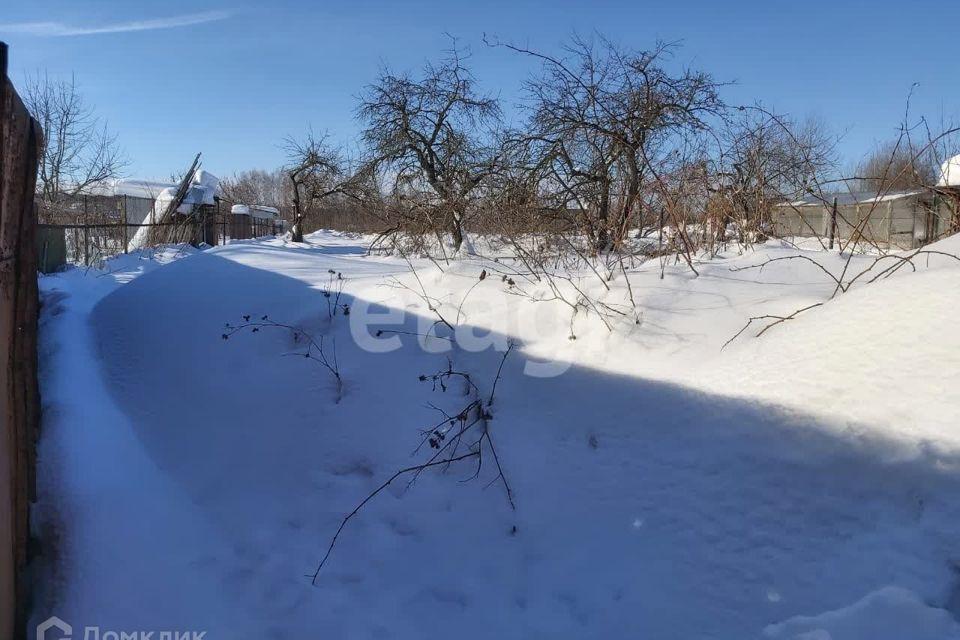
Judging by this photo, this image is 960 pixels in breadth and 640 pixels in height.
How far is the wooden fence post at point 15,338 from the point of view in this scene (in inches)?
74.0

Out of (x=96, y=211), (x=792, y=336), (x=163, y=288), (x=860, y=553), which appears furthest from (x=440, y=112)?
(x=860, y=553)

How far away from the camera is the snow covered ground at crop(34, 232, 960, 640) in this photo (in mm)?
1769

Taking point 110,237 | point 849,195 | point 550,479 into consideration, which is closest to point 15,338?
point 550,479

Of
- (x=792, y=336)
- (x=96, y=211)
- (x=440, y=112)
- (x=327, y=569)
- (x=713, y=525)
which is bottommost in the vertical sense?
(x=327, y=569)

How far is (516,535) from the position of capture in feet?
7.28

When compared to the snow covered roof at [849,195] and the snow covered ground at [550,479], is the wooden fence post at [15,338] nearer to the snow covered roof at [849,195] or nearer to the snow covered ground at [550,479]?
the snow covered ground at [550,479]

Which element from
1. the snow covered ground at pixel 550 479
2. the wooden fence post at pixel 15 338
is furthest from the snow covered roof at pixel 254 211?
the wooden fence post at pixel 15 338

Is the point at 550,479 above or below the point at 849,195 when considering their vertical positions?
below

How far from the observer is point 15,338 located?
2143mm

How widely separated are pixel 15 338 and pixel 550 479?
207 cm

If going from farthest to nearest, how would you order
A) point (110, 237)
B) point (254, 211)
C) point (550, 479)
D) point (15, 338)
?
1. point (254, 211)
2. point (110, 237)
3. point (550, 479)
4. point (15, 338)

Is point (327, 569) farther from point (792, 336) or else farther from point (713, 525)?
point (792, 336)

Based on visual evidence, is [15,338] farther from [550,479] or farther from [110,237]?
[110,237]

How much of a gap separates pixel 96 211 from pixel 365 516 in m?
15.2
